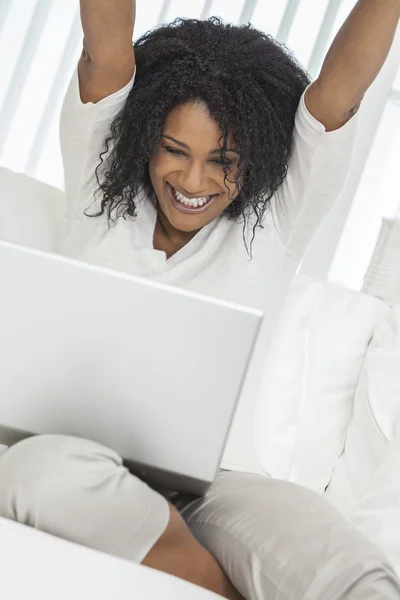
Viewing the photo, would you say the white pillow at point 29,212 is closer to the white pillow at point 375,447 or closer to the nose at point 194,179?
the nose at point 194,179

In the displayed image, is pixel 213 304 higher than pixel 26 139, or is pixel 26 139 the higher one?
pixel 26 139

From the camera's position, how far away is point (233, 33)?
5.30ft

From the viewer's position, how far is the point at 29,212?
1.69 m

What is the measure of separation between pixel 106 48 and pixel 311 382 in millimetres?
860

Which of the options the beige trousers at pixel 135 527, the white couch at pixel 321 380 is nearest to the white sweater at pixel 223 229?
the white couch at pixel 321 380

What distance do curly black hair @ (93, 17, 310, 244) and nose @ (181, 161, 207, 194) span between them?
2.0 inches

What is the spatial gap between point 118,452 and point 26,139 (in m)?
2.57

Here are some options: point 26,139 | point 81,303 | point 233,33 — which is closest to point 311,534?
point 81,303

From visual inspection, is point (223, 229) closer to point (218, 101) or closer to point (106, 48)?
point (218, 101)

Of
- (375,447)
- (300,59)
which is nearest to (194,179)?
(375,447)

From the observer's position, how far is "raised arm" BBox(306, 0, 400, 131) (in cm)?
137

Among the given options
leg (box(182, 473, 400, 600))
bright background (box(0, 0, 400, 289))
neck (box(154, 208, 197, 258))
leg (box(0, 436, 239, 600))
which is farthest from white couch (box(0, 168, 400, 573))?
bright background (box(0, 0, 400, 289))

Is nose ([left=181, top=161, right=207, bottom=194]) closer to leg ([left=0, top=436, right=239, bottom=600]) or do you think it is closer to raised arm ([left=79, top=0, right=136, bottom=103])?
raised arm ([left=79, top=0, right=136, bottom=103])

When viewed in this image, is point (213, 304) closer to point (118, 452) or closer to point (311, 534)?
point (118, 452)
